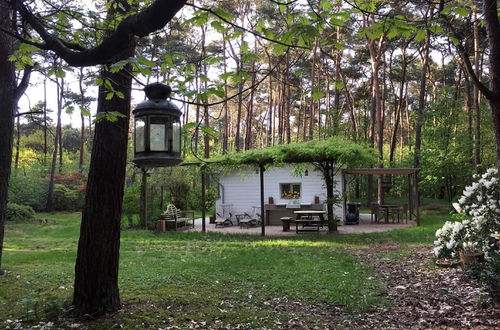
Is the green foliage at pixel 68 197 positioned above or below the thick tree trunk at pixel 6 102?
below

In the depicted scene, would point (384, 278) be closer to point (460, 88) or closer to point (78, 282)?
point (78, 282)

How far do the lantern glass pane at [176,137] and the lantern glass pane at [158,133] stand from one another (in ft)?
0.17

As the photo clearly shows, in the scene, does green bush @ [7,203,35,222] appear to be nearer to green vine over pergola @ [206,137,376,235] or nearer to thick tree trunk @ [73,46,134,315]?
green vine over pergola @ [206,137,376,235]

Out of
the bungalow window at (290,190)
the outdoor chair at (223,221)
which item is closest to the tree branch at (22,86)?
the outdoor chair at (223,221)

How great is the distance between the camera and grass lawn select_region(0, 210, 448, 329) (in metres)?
4.46

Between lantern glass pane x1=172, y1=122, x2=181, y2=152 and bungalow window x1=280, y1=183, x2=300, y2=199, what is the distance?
50.3 ft

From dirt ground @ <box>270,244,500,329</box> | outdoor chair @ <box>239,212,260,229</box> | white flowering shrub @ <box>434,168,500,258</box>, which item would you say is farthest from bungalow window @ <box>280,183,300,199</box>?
dirt ground @ <box>270,244,500,329</box>

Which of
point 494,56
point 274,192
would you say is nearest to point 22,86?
point 494,56

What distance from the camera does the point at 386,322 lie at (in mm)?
4496

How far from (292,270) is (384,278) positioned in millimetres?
1612

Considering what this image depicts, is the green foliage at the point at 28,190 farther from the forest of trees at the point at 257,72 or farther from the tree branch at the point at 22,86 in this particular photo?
the tree branch at the point at 22,86

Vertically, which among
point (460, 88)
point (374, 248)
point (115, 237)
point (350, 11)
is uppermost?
point (460, 88)

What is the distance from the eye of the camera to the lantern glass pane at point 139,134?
2926 millimetres

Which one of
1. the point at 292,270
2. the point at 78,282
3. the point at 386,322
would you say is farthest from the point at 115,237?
the point at 292,270
